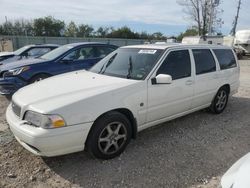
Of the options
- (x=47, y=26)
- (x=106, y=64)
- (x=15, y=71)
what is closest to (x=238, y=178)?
(x=106, y=64)

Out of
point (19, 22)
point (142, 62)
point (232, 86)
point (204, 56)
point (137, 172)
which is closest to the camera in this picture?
A: point (137, 172)

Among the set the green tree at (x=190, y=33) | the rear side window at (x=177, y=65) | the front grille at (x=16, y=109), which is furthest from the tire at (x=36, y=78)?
the green tree at (x=190, y=33)

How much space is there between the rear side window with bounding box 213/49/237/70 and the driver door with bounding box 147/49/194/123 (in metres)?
1.17

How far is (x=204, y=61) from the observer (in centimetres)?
542

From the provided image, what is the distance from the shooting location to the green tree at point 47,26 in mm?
55625

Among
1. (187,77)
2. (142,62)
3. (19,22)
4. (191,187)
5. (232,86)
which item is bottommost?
(191,187)

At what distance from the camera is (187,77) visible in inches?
192

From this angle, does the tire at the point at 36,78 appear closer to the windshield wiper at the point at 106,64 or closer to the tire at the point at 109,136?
the windshield wiper at the point at 106,64

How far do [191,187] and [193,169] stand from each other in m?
0.42

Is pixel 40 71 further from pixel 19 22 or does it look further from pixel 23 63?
pixel 19 22

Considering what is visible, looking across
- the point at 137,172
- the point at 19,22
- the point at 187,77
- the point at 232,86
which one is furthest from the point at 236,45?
the point at 19,22

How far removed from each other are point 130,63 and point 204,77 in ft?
5.34

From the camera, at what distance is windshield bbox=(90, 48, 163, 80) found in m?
4.32

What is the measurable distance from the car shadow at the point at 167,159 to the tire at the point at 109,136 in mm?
135
